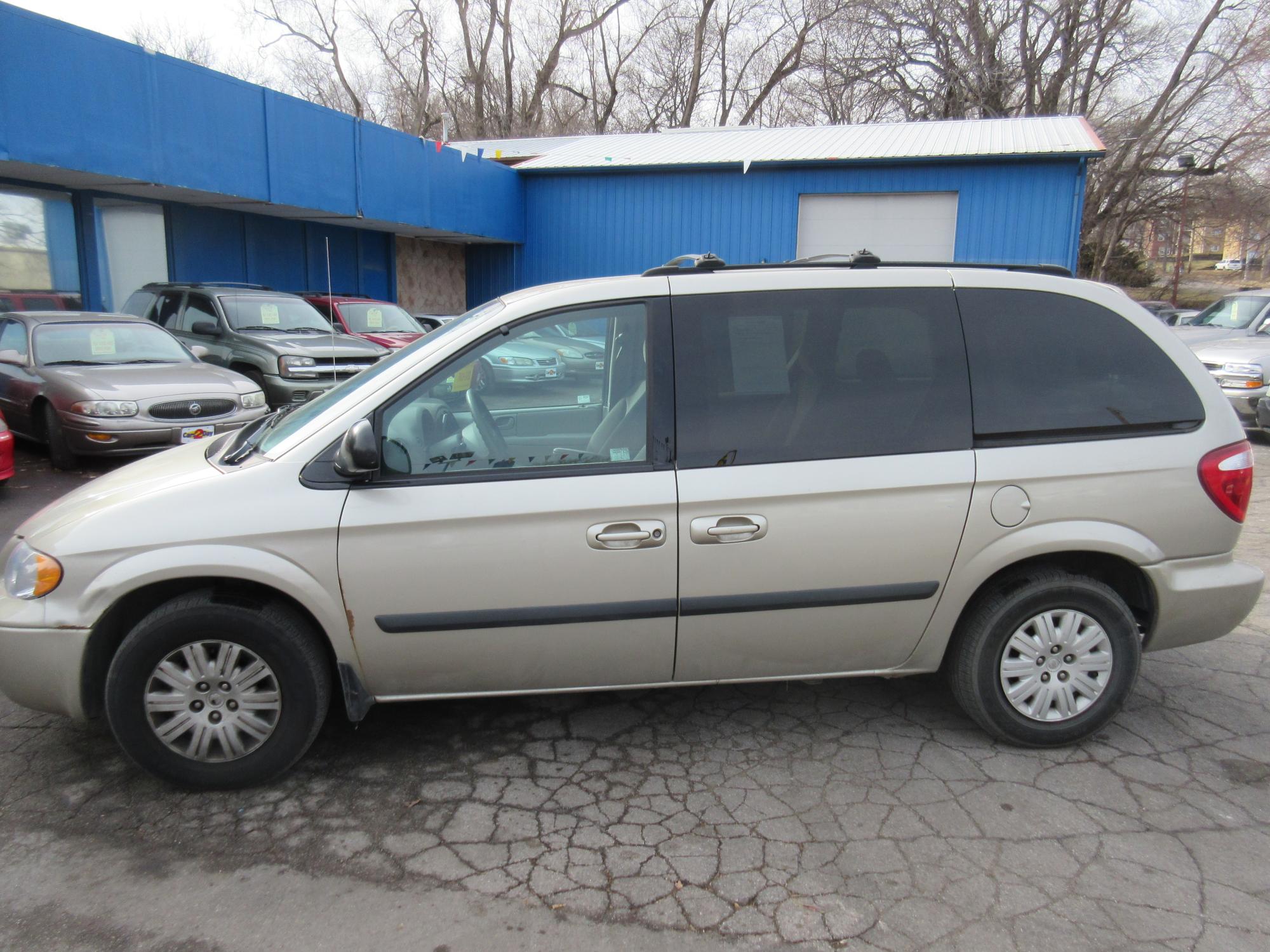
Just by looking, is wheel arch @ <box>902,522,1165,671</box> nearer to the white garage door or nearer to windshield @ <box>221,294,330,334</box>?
windshield @ <box>221,294,330,334</box>

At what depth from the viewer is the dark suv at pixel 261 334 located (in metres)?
10.6

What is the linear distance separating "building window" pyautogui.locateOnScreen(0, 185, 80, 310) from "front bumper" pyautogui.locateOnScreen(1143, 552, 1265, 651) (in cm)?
1355

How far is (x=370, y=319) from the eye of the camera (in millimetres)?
13695

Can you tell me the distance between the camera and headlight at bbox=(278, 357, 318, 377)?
10555 mm

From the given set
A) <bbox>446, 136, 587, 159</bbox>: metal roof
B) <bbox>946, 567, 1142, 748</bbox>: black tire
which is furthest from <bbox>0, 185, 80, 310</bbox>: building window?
<bbox>446, 136, 587, 159</bbox>: metal roof

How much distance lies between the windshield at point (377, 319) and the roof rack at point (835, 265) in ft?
35.5

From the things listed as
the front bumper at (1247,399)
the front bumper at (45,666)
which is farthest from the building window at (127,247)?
the front bumper at (1247,399)

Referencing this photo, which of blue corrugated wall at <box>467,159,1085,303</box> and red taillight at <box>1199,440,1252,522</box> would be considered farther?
blue corrugated wall at <box>467,159,1085,303</box>

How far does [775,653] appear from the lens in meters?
3.25

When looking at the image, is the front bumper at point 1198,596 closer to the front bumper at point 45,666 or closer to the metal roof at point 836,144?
the front bumper at point 45,666

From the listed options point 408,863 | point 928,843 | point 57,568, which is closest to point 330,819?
point 408,863

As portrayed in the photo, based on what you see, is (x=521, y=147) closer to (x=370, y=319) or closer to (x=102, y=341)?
(x=370, y=319)

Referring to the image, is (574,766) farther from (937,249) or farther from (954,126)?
(954,126)

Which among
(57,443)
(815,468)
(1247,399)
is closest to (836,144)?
(1247,399)
